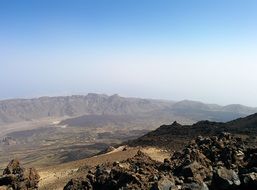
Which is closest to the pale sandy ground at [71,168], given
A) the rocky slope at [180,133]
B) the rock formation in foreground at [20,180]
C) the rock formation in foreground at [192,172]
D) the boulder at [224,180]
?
the rock formation in foreground at [20,180]

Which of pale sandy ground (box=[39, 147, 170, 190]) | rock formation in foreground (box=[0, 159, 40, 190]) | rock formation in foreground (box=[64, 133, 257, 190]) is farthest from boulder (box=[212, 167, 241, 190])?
rock formation in foreground (box=[0, 159, 40, 190])

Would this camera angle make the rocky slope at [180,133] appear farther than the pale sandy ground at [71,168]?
Yes

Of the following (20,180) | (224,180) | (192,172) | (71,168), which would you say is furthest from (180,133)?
(224,180)

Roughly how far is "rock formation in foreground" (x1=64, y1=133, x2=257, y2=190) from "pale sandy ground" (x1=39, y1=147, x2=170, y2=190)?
860cm

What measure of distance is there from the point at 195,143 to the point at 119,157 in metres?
12.6

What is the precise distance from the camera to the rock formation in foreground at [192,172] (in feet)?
76.0

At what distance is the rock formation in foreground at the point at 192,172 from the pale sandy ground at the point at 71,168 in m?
8.60

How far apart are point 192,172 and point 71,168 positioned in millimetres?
22258

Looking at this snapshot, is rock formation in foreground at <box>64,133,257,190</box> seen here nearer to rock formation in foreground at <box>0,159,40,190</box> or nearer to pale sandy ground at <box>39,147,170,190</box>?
rock formation in foreground at <box>0,159,40,190</box>

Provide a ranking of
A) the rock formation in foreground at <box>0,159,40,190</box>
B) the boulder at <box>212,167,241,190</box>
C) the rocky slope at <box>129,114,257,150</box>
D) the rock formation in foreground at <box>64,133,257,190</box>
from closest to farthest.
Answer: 1. the boulder at <box>212,167,241,190</box>
2. the rock formation in foreground at <box>64,133,257,190</box>
3. the rock formation in foreground at <box>0,159,40,190</box>
4. the rocky slope at <box>129,114,257,150</box>

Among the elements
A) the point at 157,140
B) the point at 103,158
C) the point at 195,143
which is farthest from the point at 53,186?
the point at 157,140

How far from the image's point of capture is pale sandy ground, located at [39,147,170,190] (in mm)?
40000

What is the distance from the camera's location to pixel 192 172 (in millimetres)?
25609

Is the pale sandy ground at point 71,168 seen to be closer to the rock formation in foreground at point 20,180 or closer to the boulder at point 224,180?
the rock formation in foreground at point 20,180
